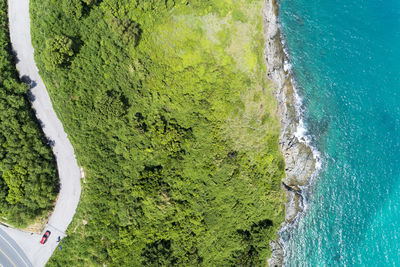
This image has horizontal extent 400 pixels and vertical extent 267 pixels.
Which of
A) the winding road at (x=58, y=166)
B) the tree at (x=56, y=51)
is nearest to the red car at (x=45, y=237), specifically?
the winding road at (x=58, y=166)

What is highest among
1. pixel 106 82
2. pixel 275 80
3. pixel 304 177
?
pixel 275 80

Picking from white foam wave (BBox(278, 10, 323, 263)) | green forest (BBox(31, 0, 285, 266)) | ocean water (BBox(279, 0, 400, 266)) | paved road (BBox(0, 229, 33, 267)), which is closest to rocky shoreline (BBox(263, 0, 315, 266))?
white foam wave (BBox(278, 10, 323, 263))

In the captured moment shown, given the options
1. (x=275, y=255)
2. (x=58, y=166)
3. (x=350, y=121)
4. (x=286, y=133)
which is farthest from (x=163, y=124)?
(x=350, y=121)

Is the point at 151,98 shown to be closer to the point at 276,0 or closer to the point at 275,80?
the point at 275,80

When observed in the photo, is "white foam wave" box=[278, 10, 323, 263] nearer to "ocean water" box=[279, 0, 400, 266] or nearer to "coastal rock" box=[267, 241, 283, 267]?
"ocean water" box=[279, 0, 400, 266]

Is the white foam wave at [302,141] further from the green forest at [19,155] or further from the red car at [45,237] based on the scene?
the green forest at [19,155]

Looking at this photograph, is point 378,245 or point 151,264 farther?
point 378,245

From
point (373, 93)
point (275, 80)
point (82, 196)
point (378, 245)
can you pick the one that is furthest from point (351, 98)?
point (82, 196)
